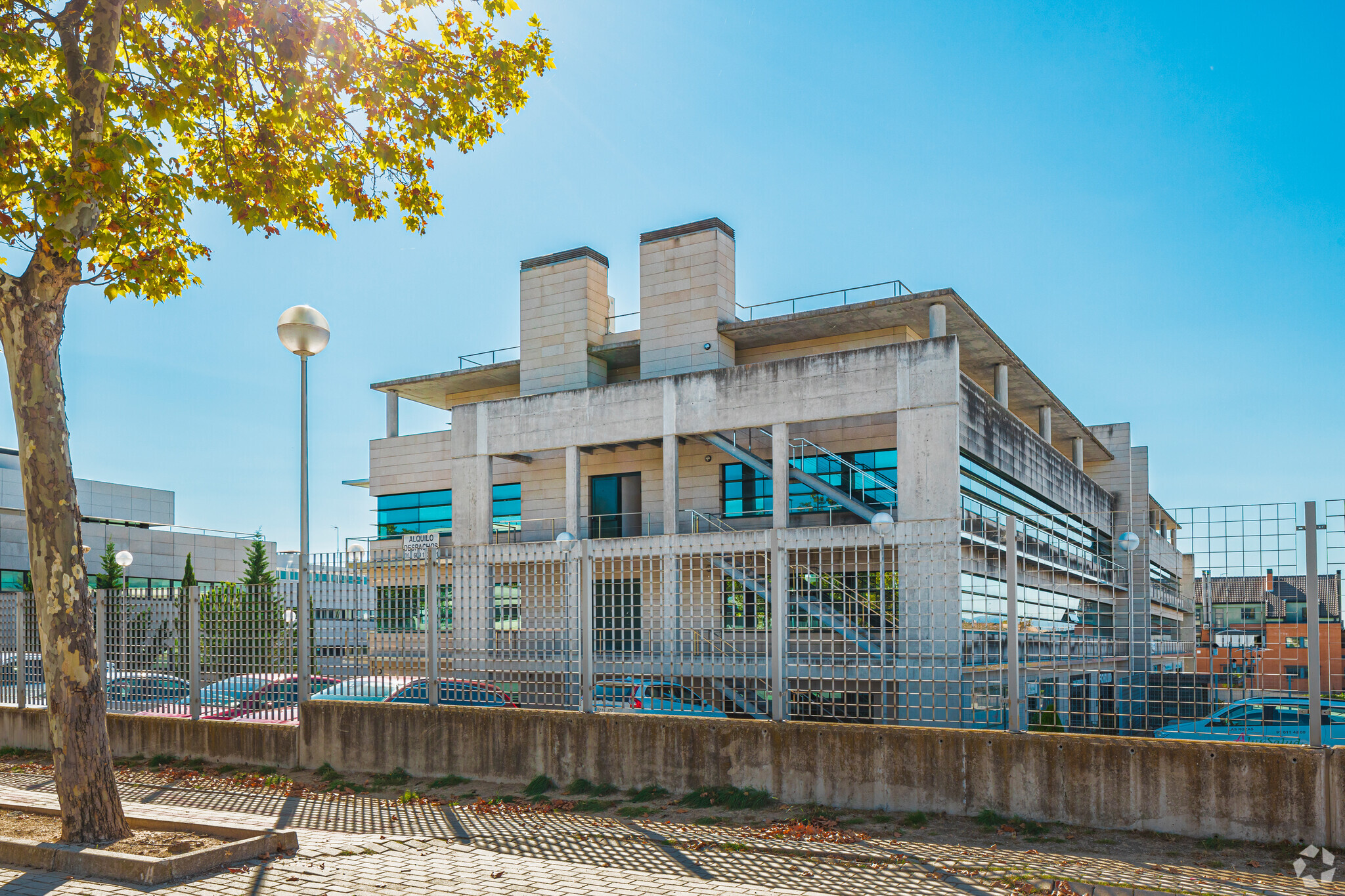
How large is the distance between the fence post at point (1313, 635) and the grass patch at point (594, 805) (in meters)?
5.50

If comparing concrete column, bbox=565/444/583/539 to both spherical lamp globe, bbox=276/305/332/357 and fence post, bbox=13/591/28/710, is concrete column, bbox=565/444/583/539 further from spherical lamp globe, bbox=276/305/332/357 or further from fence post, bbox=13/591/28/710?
spherical lamp globe, bbox=276/305/332/357

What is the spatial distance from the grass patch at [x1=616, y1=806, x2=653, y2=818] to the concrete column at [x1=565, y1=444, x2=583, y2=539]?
23.9 m

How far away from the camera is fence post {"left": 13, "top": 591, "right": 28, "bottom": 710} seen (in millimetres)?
14492

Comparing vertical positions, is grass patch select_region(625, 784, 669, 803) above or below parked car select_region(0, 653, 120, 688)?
below

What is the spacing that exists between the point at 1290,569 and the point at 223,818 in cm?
834

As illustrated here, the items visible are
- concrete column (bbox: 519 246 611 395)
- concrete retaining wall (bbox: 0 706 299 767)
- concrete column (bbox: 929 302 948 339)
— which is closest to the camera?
concrete retaining wall (bbox: 0 706 299 767)

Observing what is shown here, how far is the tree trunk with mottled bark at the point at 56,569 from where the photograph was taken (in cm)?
738

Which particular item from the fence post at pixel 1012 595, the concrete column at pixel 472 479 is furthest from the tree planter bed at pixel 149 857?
the concrete column at pixel 472 479

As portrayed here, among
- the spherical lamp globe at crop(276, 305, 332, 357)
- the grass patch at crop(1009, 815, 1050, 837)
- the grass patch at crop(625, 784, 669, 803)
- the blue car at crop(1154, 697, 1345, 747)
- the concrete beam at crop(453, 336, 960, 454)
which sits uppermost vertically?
the concrete beam at crop(453, 336, 960, 454)

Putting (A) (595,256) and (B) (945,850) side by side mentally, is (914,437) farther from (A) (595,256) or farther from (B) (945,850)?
(B) (945,850)

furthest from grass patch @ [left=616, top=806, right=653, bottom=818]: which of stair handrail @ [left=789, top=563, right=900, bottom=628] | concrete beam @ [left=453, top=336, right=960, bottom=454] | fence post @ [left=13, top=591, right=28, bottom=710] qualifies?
concrete beam @ [left=453, top=336, right=960, bottom=454]

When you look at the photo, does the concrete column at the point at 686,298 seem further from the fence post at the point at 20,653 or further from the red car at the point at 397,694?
the red car at the point at 397,694

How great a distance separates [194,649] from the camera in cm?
1257

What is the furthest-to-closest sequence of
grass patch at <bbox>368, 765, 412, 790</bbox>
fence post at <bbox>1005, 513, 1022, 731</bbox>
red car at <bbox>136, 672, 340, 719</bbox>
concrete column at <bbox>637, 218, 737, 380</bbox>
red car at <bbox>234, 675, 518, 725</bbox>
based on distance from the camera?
concrete column at <bbox>637, 218, 737, 380</bbox> → red car at <bbox>136, 672, 340, 719</bbox> → red car at <bbox>234, 675, 518, 725</bbox> → grass patch at <bbox>368, 765, 412, 790</bbox> → fence post at <bbox>1005, 513, 1022, 731</bbox>
